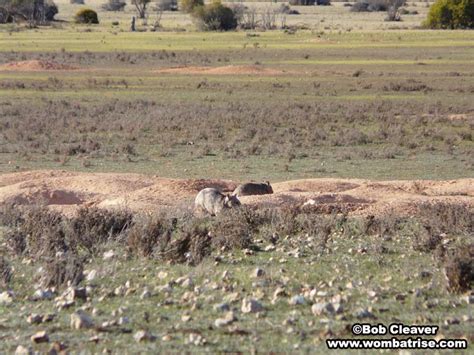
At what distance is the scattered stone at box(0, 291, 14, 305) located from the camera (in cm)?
848

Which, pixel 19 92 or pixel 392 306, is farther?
pixel 19 92

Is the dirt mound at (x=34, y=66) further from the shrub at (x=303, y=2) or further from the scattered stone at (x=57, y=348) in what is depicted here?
the shrub at (x=303, y=2)

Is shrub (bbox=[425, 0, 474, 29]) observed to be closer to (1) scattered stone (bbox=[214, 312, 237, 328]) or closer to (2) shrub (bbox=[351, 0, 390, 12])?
(2) shrub (bbox=[351, 0, 390, 12])

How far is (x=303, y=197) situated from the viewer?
15.9m

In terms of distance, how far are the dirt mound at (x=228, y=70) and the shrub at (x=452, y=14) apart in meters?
40.8

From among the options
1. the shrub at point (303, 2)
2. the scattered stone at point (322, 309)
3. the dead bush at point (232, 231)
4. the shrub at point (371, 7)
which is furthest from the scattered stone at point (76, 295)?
the shrub at point (303, 2)

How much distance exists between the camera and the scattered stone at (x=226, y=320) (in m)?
7.57

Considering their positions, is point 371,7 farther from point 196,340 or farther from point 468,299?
point 196,340

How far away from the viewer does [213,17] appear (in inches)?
3868

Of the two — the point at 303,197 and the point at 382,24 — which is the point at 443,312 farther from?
the point at 382,24

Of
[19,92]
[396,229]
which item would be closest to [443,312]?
[396,229]

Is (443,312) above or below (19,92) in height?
above

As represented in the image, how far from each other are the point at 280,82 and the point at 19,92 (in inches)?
517

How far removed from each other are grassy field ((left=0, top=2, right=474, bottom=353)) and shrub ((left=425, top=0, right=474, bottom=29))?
60.1 feet
